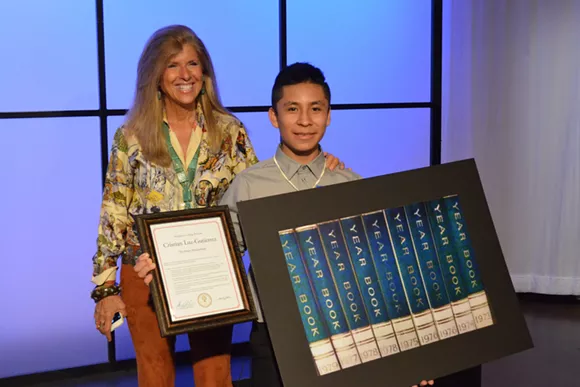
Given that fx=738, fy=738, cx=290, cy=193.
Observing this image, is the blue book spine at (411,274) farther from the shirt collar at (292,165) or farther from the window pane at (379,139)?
the window pane at (379,139)

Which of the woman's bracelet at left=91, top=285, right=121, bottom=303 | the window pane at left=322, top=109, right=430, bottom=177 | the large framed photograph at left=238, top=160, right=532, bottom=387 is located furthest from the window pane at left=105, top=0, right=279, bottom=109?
the large framed photograph at left=238, top=160, right=532, bottom=387

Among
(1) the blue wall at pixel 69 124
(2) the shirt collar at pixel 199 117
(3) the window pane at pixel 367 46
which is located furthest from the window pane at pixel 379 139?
(2) the shirt collar at pixel 199 117

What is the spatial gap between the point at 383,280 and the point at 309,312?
0.23 metres

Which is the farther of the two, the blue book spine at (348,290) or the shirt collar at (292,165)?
the shirt collar at (292,165)

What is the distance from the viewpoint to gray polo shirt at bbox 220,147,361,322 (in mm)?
2154

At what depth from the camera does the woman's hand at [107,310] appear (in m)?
2.22

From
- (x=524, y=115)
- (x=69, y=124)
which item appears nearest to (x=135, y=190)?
(x=69, y=124)

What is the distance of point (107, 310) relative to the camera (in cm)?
224

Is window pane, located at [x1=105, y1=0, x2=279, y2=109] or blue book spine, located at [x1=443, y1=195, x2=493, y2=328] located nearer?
blue book spine, located at [x1=443, y1=195, x2=493, y2=328]

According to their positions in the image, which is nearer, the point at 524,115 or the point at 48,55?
the point at 48,55

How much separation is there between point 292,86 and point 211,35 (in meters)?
1.89

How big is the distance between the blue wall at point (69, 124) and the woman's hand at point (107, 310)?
1.55 metres

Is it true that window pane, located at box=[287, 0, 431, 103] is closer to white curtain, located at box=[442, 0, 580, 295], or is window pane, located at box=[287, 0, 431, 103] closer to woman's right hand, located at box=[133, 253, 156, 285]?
white curtain, located at box=[442, 0, 580, 295]

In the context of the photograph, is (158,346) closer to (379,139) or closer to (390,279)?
(390,279)
